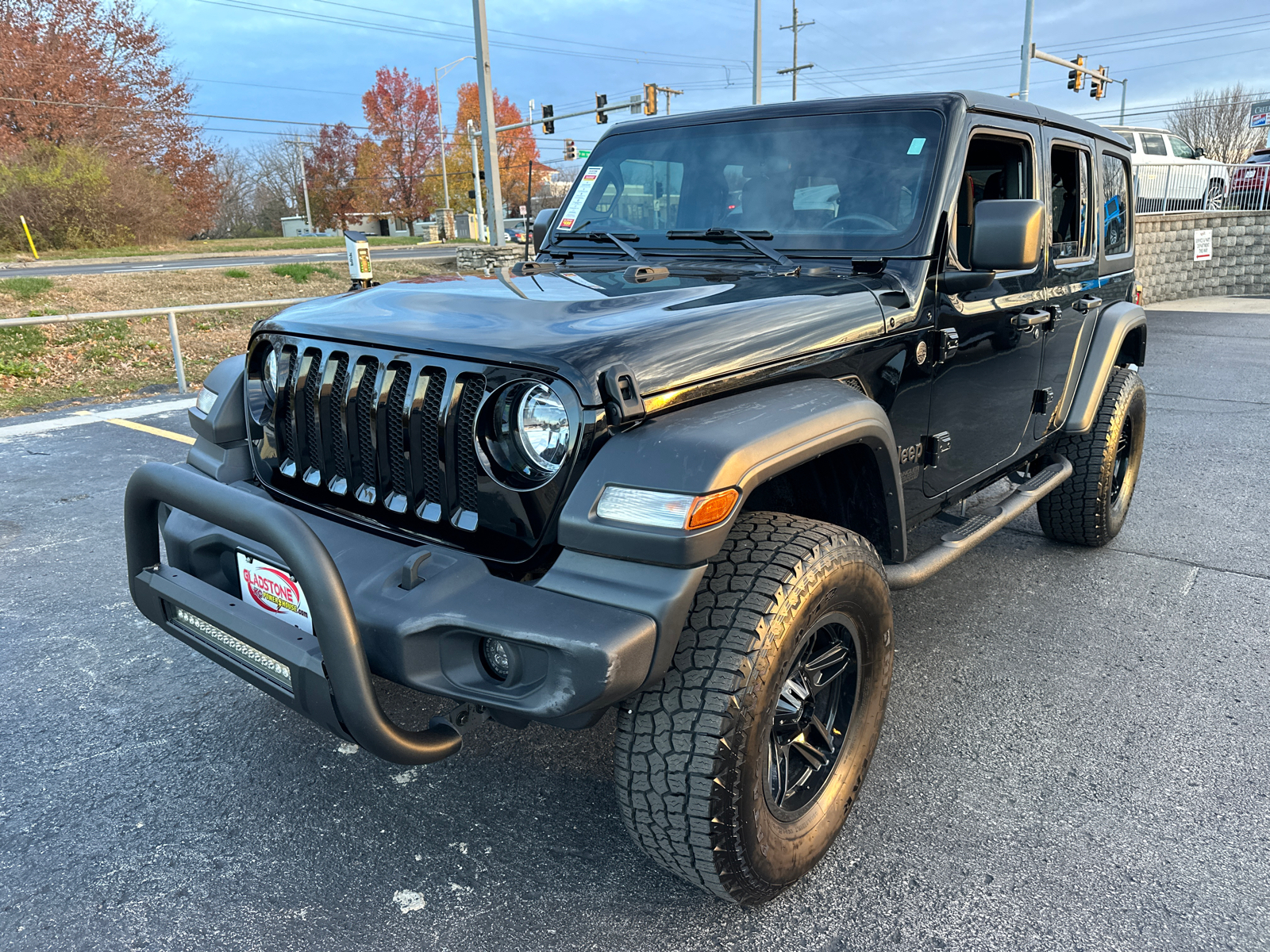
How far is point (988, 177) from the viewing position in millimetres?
3297

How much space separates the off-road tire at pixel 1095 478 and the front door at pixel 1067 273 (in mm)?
286

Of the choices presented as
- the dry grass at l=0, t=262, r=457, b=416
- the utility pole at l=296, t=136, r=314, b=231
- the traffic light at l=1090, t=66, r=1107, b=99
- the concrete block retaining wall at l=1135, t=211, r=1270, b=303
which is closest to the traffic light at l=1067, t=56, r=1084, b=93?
the traffic light at l=1090, t=66, r=1107, b=99

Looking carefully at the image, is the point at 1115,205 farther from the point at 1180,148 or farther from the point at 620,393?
the point at 1180,148

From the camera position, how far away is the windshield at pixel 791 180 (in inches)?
115

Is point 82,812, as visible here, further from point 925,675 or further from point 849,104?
point 849,104

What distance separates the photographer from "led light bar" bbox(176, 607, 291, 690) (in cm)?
202

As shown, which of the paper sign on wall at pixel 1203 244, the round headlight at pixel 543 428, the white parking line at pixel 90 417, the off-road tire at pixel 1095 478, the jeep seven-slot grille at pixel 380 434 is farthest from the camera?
the paper sign on wall at pixel 1203 244

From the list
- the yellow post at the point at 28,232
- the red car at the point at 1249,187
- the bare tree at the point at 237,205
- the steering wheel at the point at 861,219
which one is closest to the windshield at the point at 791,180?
the steering wheel at the point at 861,219

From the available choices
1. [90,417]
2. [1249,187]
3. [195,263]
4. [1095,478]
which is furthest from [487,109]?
[1095,478]

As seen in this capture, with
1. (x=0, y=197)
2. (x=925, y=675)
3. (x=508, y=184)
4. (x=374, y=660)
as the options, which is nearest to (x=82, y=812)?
(x=374, y=660)

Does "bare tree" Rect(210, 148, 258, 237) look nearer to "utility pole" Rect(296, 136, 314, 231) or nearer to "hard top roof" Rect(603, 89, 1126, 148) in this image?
"utility pole" Rect(296, 136, 314, 231)

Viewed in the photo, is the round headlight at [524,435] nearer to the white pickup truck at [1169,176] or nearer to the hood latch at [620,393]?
the hood latch at [620,393]

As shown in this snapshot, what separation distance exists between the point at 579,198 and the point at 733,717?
8.15ft

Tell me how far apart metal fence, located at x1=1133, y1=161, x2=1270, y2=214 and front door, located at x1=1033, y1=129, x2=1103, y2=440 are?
14.6 metres
